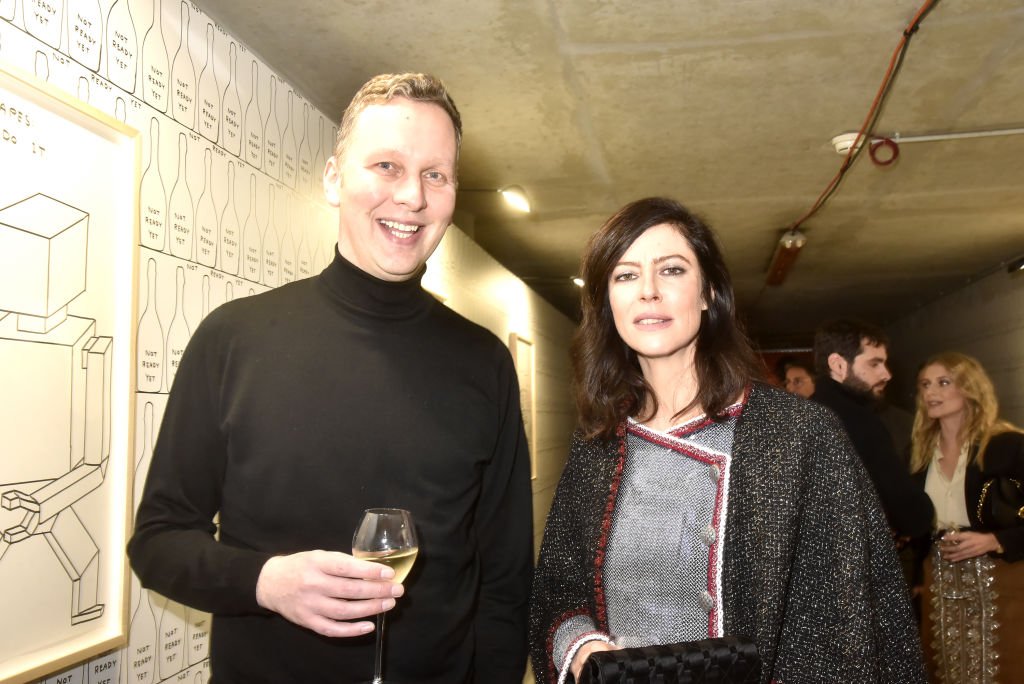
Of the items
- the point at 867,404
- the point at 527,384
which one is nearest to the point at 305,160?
the point at 867,404

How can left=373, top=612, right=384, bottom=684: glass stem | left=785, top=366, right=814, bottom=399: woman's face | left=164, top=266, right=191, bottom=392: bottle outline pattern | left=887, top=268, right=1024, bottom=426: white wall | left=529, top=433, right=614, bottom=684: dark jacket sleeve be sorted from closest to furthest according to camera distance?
left=373, top=612, right=384, bottom=684: glass stem → left=529, top=433, right=614, bottom=684: dark jacket sleeve → left=164, top=266, right=191, bottom=392: bottle outline pattern → left=785, top=366, right=814, bottom=399: woman's face → left=887, top=268, right=1024, bottom=426: white wall

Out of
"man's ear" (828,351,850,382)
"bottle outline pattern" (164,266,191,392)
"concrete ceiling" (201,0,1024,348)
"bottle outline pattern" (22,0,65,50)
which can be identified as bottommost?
"man's ear" (828,351,850,382)

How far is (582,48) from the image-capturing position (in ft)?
9.16

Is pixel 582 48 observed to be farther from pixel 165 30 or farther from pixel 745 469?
pixel 745 469

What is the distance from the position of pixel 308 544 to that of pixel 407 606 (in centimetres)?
20

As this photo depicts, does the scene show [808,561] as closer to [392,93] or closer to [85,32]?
[392,93]

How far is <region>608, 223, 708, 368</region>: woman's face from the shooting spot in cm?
147

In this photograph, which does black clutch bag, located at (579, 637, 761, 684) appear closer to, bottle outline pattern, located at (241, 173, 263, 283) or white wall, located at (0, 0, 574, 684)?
white wall, located at (0, 0, 574, 684)

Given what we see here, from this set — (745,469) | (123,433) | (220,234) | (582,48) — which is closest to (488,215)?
(582,48)

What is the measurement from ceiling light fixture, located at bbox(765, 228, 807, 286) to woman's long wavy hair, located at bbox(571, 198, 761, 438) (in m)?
4.35

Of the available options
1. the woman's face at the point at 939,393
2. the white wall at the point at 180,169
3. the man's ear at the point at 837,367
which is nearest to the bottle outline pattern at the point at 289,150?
the white wall at the point at 180,169

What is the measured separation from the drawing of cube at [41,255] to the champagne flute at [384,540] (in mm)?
882

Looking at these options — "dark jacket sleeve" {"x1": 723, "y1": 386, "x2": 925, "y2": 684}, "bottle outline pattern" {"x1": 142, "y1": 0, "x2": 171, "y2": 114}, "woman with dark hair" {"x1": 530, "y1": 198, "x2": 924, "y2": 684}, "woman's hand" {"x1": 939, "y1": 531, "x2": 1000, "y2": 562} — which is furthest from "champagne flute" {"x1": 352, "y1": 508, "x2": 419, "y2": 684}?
"woman's hand" {"x1": 939, "y1": 531, "x2": 1000, "y2": 562}

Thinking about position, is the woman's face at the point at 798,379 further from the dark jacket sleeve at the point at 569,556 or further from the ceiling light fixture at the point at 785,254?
the dark jacket sleeve at the point at 569,556
